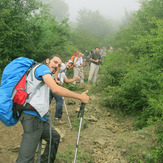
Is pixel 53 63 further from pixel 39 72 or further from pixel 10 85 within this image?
pixel 10 85

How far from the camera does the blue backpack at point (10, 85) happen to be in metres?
2.49

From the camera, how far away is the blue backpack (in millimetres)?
2490

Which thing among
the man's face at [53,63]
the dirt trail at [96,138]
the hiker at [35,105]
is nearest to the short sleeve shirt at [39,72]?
the hiker at [35,105]

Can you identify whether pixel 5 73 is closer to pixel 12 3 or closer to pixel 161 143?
pixel 161 143

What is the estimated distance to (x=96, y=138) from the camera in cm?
512

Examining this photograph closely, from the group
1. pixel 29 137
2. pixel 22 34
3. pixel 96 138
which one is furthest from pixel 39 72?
pixel 22 34

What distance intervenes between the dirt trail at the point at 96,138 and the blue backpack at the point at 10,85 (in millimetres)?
1921

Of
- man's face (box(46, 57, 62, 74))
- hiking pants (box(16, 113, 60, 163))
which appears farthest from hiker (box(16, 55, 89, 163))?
man's face (box(46, 57, 62, 74))

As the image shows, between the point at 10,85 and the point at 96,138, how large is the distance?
10.8 ft

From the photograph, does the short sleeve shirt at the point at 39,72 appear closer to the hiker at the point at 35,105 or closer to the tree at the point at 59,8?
the hiker at the point at 35,105

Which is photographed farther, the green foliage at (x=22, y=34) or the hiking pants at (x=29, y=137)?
the green foliage at (x=22, y=34)

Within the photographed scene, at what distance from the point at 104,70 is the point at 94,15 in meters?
53.9

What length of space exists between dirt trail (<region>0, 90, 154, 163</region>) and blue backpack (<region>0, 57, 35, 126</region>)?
6.30 ft

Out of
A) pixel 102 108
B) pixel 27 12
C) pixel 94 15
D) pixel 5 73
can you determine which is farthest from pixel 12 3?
pixel 94 15
